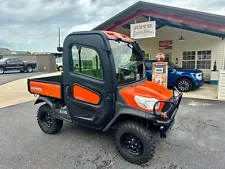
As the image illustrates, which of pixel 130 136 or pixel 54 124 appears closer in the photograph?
pixel 130 136

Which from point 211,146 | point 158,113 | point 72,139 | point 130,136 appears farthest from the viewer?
point 72,139

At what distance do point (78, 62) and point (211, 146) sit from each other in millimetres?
2931

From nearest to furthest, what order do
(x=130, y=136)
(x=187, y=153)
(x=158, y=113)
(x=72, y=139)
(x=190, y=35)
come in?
(x=158, y=113) < (x=130, y=136) < (x=187, y=153) < (x=72, y=139) < (x=190, y=35)

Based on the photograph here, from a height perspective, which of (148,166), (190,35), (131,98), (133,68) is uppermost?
(190,35)

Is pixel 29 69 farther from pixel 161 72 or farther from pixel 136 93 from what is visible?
pixel 136 93

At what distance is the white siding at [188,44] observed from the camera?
1069 cm

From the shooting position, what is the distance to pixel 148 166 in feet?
8.93

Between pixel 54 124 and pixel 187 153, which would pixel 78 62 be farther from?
pixel 187 153

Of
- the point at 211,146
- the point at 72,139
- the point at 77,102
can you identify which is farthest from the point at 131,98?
the point at 211,146

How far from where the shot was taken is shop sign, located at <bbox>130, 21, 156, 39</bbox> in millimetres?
8328

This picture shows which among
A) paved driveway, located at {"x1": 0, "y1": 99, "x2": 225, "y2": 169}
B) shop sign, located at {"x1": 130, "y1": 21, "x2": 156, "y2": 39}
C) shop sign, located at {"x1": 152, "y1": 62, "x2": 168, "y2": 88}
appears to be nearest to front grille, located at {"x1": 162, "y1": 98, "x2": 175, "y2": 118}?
paved driveway, located at {"x1": 0, "y1": 99, "x2": 225, "y2": 169}

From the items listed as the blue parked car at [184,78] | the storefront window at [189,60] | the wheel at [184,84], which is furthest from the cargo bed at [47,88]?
the storefront window at [189,60]

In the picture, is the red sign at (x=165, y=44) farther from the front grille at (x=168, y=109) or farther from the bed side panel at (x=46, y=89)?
the bed side panel at (x=46, y=89)

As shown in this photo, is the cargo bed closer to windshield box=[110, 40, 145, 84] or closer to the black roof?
windshield box=[110, 40, 145, 84]
